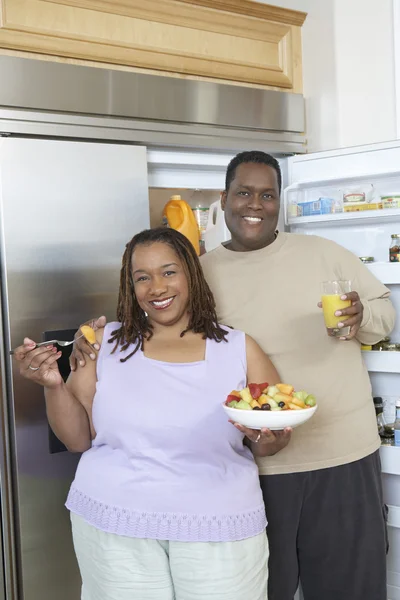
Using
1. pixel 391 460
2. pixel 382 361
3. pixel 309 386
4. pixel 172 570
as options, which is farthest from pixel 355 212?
pixel 172 570

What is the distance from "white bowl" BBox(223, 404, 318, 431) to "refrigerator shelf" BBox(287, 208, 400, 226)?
1072mm

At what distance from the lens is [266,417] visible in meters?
1.52

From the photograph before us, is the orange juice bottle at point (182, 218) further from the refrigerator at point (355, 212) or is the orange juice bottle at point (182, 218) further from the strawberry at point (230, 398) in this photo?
the strawberry at point (230, 398)

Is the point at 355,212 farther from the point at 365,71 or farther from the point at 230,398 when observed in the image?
the point at 230,398

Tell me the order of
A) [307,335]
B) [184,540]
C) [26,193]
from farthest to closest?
[26,193] → [307,335] → [184,540]

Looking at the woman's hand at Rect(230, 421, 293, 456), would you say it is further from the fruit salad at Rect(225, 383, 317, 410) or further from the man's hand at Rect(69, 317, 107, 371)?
the man's hand at Rect(69, 317, 107, 371)

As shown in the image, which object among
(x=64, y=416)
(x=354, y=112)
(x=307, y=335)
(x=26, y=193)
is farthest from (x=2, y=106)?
(x=354, y=112)

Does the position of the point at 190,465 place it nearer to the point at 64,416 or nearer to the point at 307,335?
the point at 64,416

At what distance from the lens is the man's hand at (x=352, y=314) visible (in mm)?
1856

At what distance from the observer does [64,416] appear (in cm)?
172

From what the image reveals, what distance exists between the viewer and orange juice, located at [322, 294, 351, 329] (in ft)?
6.09

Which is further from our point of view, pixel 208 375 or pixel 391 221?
pixel 391 221

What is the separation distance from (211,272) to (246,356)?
1.45ft

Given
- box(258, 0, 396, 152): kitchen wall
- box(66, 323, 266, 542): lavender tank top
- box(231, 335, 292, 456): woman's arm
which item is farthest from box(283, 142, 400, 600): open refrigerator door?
box(66, 323, 266, 542): lavender tank top
